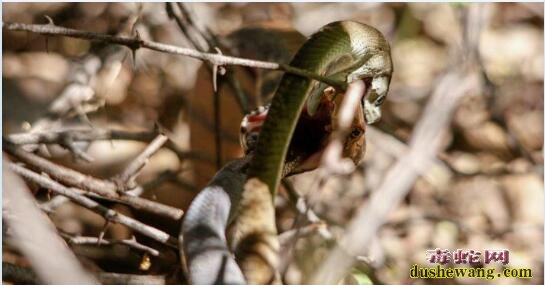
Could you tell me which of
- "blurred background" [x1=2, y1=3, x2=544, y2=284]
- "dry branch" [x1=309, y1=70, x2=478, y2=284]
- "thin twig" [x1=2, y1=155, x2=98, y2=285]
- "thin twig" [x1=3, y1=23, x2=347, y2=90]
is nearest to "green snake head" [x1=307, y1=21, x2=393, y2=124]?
"thin twig" [x1=3, y1=23, x2=347, y2=90]

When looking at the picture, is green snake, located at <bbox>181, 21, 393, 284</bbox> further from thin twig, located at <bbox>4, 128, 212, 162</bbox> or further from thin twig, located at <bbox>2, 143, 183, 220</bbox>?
thin twig, located at <bbox>4, 128, 212, 162</bbox>

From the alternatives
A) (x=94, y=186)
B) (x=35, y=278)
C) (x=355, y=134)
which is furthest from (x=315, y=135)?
(x=35, y=278)

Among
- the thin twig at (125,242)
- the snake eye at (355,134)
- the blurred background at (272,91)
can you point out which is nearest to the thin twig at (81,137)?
the blurred background at (272,91)

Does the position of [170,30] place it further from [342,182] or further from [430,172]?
[430,172]

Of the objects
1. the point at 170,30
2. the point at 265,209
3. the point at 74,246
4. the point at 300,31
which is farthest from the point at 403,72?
the point at 265,209

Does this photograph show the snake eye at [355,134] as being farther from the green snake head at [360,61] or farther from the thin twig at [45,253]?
the thin twig at [45,253]
